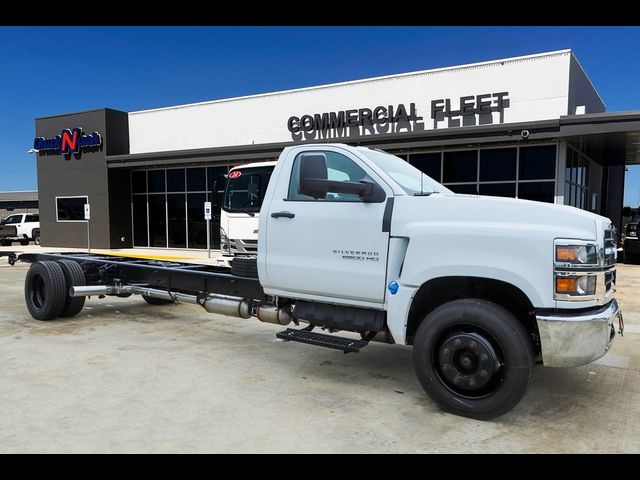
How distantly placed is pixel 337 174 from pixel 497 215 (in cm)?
162

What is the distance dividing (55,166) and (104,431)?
80.1 ft

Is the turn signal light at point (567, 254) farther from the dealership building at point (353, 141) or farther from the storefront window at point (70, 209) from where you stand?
the storefront window at point (70, 209)

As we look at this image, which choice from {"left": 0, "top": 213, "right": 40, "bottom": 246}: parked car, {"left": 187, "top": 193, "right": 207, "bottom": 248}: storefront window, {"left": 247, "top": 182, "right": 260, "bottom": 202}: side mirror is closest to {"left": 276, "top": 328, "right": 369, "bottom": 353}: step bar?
{"left": 247, "top": 182, "right": 260, "bottom": 202}: side mirror

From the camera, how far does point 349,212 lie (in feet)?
14.9

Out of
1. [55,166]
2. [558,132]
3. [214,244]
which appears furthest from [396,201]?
[55,166]

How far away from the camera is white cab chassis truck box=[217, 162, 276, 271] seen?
10.1 metres

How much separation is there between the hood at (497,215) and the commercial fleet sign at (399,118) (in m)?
11.9

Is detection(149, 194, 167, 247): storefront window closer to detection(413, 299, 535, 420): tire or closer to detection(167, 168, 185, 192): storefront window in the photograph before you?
detection(167, 168, 185, 192): storefront window

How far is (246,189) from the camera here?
10523 mm

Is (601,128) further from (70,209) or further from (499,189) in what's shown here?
(70,209)

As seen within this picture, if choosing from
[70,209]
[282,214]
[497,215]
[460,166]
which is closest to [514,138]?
[460,166]

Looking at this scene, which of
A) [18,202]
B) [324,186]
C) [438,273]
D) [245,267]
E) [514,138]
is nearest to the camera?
[438,273]

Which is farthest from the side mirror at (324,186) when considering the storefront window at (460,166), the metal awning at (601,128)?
the storefront window at (460,166)
